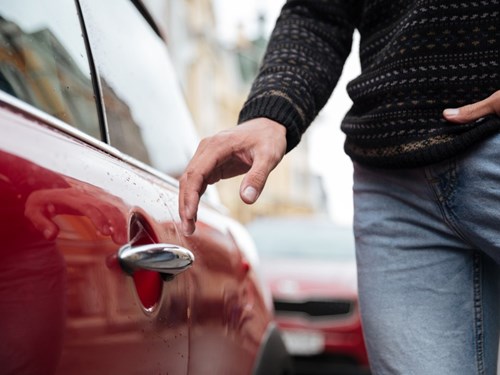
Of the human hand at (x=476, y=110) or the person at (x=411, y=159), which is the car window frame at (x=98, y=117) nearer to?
the person at (x=411, y=159)

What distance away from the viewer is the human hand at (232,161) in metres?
1.27

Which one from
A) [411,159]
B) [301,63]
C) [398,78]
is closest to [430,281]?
[411,159]

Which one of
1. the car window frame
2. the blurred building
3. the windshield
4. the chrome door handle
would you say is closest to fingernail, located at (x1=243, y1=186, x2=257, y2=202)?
the chrome door handle

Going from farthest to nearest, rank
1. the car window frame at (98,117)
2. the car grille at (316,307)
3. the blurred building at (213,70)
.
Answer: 1. the blurred building at (213,70)
2. the car grille at (316,307)
3. the car window frame at (98,117)

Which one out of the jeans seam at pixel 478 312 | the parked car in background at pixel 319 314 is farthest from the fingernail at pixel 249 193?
the parked car in background at pixel 319 314

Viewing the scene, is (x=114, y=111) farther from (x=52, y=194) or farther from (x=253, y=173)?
(x=52, y=194)

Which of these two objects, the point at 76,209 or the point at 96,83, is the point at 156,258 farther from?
the point at 96,83

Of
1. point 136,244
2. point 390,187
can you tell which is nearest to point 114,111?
point 136,244

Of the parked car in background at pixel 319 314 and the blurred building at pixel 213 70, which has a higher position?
the blurred building at pixel 213 70

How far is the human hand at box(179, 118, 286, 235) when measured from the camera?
1266 mm

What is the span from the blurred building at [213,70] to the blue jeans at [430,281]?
574 inches

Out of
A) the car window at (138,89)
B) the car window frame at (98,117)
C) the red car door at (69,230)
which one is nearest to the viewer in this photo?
the red car door at (69,230)

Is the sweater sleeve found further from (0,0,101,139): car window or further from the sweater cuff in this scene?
(0,0,101,139): car window

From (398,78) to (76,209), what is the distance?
0.68 m
